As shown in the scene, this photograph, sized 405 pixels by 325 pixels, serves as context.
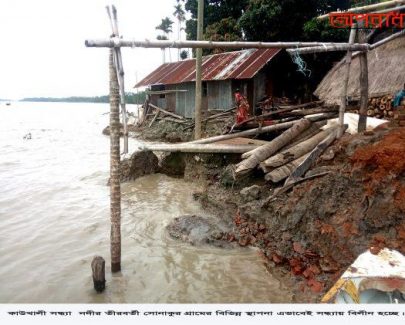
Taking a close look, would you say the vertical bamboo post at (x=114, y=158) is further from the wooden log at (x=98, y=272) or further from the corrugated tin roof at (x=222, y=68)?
the corrugated tin roof at (x=222, y=68)

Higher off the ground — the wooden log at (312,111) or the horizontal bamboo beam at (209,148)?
A: the wooden log at (312,111)

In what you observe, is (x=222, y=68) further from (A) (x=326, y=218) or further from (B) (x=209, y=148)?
(A) (x=326, y=218)

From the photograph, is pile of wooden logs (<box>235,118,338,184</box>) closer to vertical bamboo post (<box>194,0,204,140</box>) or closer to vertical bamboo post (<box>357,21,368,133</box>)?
vertical bamboo post (<box>357,21,368,133</box>)

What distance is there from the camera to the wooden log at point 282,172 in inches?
266

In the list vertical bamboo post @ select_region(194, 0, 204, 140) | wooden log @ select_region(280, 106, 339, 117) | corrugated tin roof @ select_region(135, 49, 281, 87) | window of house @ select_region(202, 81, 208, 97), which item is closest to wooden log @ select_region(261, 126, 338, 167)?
wooden log @ select_region(280, 106, 339, 117)

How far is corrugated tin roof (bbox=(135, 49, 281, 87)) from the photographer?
16.4 metres

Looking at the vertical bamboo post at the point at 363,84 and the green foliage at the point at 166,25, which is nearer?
the vertical bamboo post at the point at 363,84

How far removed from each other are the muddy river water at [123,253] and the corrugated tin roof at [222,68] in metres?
7.88

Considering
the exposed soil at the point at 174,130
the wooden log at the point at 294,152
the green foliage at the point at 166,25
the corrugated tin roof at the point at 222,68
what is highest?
the green foliage at the point at 166,25

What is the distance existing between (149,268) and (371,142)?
3.97 metres

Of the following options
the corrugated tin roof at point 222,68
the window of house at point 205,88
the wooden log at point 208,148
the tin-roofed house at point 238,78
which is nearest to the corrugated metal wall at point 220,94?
the tin-roofed house at point 238,78

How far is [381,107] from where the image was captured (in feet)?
29.1

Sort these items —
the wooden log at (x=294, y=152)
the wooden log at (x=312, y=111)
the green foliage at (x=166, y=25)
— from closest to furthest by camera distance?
the wooden log at (x=294, y=152) → the wooden log at (x=312, y=111) → the green foliage at (x=166, y=25)
